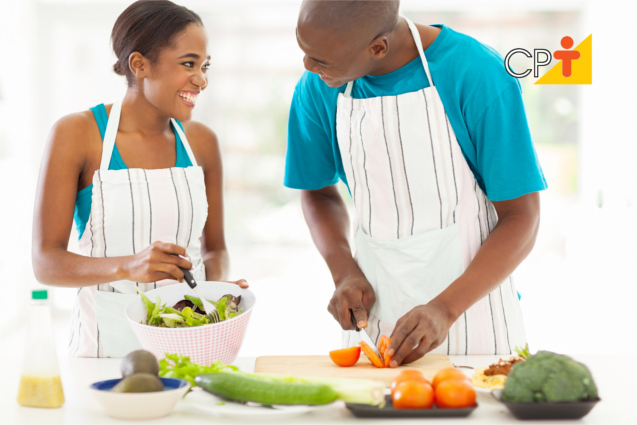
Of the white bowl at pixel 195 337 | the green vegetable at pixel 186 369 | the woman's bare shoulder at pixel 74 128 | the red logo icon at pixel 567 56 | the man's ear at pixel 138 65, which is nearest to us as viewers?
the green vegetable at pixel 186 369

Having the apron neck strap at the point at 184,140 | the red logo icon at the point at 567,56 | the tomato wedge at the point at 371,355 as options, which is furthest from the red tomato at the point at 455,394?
the red logo icon at the point at 567,56

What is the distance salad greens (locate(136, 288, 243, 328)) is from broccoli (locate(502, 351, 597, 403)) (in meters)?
0.60

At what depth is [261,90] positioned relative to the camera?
468 centimetres

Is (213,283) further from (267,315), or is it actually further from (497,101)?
(267,315)

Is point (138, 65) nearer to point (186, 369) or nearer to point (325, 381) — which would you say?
point (186, 369)

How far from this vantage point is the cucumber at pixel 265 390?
3.29ft

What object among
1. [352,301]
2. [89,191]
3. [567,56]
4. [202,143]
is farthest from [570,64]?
[89,191]

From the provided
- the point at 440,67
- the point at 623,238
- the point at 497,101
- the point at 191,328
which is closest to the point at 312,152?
the point at 440,67

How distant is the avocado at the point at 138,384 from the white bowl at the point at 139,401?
0.4 inches

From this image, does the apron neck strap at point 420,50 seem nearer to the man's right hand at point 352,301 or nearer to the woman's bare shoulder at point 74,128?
the man's right hand at point 352,301

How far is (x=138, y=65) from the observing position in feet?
5.41

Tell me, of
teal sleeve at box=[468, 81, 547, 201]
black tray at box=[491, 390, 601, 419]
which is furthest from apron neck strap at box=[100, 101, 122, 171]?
black tray at box=[491, 390, 601, 419]

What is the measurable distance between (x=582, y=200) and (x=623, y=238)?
0.89 metres

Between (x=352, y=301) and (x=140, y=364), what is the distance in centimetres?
61
